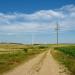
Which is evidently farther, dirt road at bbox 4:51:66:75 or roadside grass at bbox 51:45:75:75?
roadside grass at bbox 51:45:75:75

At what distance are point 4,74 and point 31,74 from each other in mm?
2149

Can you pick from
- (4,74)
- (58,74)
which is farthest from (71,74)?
(4,74)

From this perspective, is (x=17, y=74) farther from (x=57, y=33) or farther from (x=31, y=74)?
A: (x=57, y=33)

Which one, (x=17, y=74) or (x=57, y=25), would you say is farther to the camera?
(x=57, y=25)

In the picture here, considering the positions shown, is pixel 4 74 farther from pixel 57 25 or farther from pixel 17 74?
pixel 57 25

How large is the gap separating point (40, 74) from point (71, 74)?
228cm

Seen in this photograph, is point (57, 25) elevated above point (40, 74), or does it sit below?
above

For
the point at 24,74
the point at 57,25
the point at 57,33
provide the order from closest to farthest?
the point at 24,74, the point at 57,33, the point at 57,25

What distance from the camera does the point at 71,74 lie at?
1777cm

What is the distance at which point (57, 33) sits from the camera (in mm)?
114688

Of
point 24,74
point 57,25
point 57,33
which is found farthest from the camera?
point 57,25

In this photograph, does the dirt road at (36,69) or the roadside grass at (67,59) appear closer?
the dirt road at (36,69)

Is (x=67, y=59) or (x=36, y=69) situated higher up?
(x=36, y=69)

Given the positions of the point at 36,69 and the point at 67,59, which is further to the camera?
the point at 67,59
